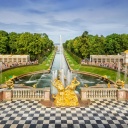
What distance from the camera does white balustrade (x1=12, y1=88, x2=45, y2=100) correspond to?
57.1 ft

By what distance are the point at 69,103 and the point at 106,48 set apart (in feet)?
184

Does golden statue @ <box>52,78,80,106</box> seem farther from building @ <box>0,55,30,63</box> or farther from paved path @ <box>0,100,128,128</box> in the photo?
building @ <box>0,55,30,63</box>

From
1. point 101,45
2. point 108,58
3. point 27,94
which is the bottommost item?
point 27,94

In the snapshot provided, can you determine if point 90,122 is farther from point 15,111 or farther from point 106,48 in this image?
point 106,48

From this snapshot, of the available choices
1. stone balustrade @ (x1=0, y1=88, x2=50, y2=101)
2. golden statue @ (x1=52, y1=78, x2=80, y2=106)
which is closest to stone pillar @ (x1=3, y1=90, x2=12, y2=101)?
stone balustrade @ (x1=0, y1=88, x2=50, y2=101)

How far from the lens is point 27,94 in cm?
1759

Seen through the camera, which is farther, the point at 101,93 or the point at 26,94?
the point at 101,93

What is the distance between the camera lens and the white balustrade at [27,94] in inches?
685

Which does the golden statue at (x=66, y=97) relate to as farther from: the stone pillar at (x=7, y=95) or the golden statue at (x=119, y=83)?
the golden statue at (x=119, y=83)

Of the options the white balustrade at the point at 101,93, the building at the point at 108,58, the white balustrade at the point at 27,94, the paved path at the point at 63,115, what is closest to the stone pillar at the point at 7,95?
the white balustrade at the point at 27,94

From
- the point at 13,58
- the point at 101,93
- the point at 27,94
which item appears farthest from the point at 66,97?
the point at 13,58

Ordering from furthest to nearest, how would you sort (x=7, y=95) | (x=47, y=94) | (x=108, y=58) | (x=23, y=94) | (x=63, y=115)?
(x=108, y=58) < (x=23, y=94) < (x=7, y=95) < (x=47, y=94) < (x=63, y=115)

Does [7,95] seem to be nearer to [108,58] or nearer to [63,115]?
[63,115]

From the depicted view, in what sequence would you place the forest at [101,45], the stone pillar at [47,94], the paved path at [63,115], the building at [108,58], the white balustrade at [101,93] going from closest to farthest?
1. the paved path at [63,115]
2. the stone pillar at [47,94]
3. the white balustrade at [101,93]
4. the building at [108,58]
5. the forest at [101,45]
